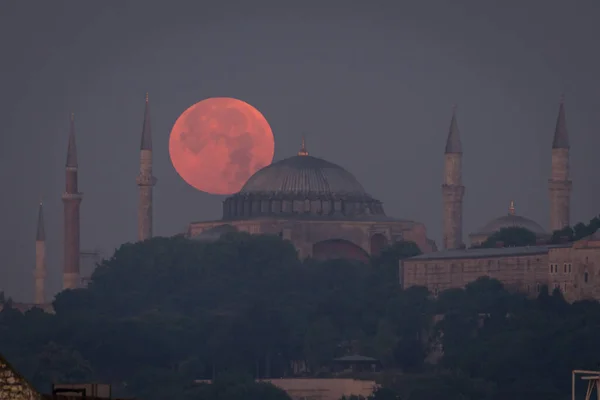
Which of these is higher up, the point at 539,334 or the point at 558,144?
the point at 558,144

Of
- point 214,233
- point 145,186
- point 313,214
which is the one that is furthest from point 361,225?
point 145,186

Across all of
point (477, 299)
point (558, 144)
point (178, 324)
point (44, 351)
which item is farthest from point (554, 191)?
point (44, 351)

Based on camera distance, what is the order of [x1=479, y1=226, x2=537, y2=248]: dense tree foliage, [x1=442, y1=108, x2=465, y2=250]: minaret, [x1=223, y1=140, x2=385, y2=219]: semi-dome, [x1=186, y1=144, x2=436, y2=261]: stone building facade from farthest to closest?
[x1=223, y1=140, x2=385, y2=219]: semi-dome
[x1=186, y1=144, x2=436, y2=261]: stone building facade
[x1=442, y1=108, x2=465, y2=250]: minaret
[x1=479, y1=226, x2=537, y2=248]: dense tree foliage

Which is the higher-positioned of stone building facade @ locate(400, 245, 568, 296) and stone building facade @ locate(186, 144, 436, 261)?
stone building facade @ locate(186, 144, 436, 261)

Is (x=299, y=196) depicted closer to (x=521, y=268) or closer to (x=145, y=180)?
(x=145, y=180)

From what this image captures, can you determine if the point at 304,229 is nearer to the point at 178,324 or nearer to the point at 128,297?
the point at 128,297

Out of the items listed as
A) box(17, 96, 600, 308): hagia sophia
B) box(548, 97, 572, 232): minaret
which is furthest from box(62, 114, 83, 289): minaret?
box(548, 97, 572, 232): minaret

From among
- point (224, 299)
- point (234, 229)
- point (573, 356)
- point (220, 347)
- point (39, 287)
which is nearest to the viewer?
point (573, 356)

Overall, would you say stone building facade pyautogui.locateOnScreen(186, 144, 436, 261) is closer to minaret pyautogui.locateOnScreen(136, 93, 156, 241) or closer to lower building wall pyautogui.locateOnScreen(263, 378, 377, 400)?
minaret pyautogui.locateOnScreen(136, 93, 156, 241)
